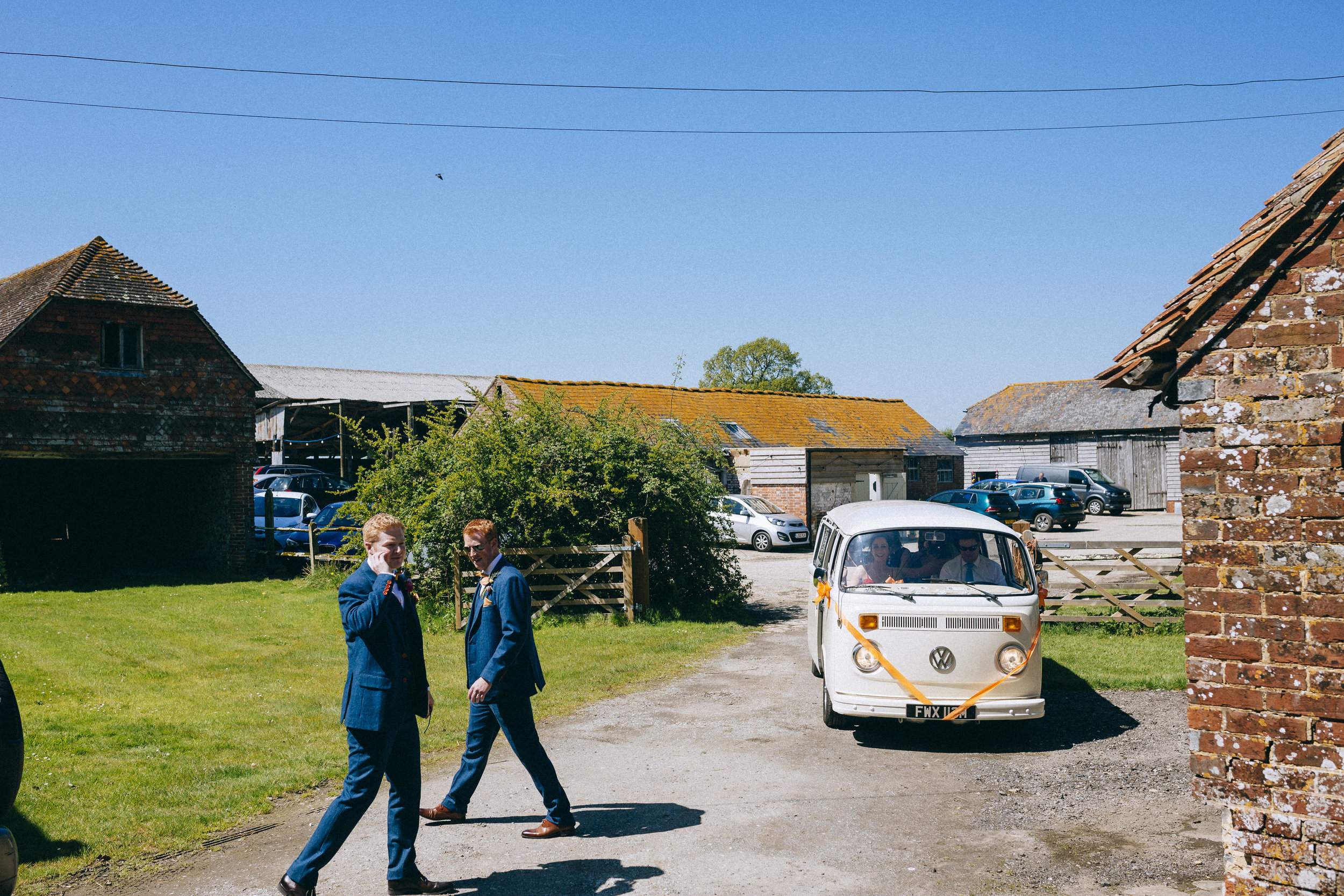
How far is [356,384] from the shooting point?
4669 centimetres

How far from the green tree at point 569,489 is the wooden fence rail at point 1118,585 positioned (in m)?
4.80

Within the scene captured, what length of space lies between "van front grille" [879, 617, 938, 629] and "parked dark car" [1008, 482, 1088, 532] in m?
27.4

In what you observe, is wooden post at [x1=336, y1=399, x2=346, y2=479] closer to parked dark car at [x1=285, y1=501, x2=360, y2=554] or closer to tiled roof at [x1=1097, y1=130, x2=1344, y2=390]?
parked dark car at [x1=285, y1=501, x2=360, y2=554]

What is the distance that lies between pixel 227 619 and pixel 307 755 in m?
9.14

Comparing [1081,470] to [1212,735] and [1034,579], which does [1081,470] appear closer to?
[1034,579]

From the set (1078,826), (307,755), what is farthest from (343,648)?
(1078,826)

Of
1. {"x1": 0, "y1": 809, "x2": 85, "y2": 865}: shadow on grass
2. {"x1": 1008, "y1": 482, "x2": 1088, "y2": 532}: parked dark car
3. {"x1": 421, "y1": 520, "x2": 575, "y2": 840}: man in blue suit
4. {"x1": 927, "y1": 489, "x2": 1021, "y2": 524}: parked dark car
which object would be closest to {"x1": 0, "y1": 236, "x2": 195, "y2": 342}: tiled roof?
{"x1": 0, "y1": 809, "x2": 85, "y2": 865}: shadow on grass

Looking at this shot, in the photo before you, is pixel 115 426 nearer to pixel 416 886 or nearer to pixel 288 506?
pixel 288 506

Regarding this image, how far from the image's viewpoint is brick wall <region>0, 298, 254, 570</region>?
794 inches

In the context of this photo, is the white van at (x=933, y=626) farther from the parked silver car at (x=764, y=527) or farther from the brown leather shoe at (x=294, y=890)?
the parked silver car at (x=764, y=527)

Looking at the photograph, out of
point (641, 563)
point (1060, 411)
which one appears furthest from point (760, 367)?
point (641, 563)

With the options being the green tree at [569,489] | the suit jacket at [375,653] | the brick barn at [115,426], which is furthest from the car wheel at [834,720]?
the brick barn at [115,426]

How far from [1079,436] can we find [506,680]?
45.4 m

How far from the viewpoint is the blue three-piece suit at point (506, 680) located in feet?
19.2
